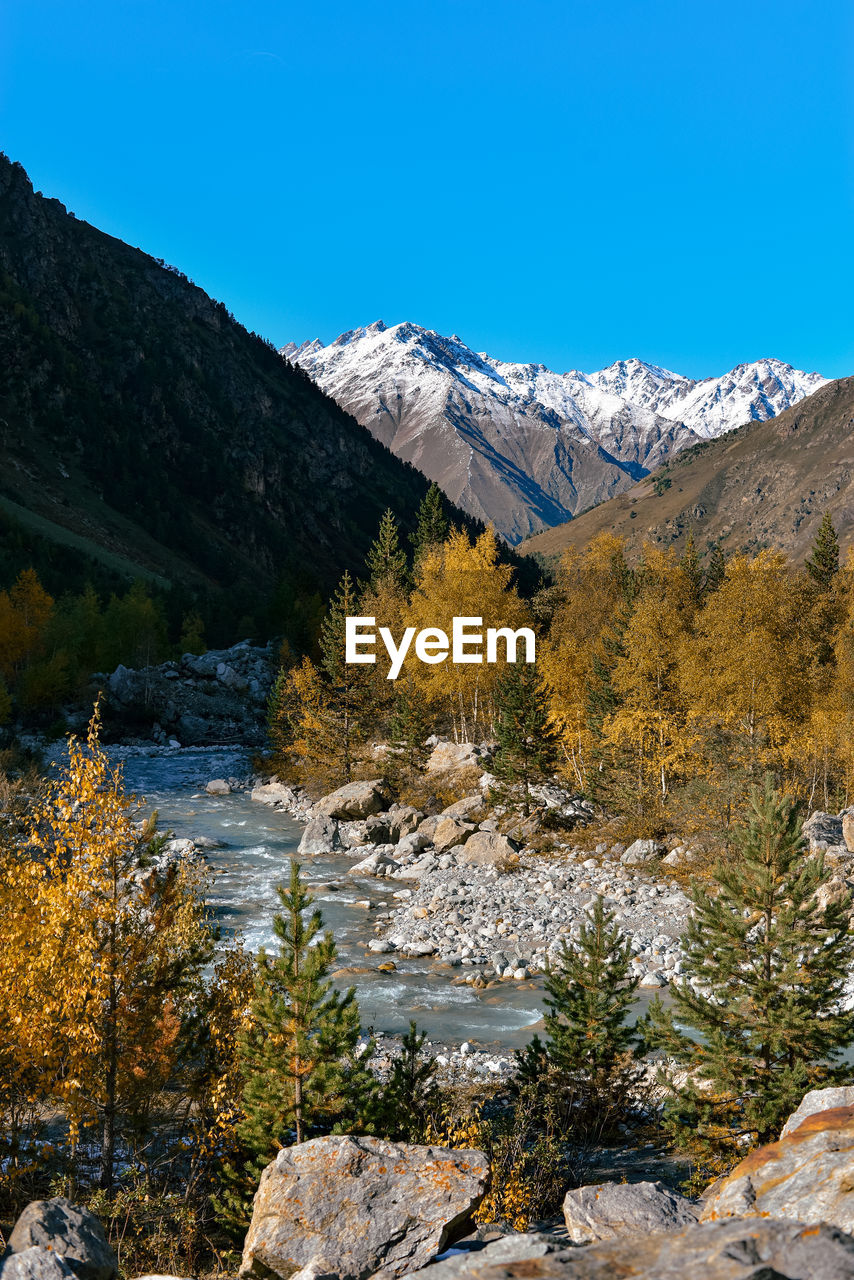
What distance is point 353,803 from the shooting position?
43.4 meters

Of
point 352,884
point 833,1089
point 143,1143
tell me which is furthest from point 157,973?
point 352,884

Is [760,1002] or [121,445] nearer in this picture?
[760,1002]

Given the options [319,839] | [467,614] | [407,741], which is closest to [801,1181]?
[319,839]

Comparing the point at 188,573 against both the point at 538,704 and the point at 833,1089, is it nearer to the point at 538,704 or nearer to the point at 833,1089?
the point at 538,704

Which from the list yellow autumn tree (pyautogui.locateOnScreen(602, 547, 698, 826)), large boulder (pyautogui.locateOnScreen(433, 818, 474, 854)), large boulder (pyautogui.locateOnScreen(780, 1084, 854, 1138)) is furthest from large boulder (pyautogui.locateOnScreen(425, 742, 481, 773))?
large boulder (pyautogui.locateOnScreen(780, 1084, 854, 1138))

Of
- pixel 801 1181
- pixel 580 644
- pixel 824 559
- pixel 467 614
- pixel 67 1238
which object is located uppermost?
pixel 824 559

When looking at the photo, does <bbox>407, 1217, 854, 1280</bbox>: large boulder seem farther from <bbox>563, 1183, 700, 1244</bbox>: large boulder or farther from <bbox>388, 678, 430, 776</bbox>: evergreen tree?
<bbox>388, 678, 430, 776</bbox>: evergreen tree

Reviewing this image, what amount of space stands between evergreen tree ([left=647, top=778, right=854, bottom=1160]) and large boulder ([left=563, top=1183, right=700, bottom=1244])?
184 inches

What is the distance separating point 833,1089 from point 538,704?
28.7 metres

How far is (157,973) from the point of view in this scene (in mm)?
13047

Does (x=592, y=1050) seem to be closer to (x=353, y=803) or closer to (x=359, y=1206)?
(x=359, y=1206)

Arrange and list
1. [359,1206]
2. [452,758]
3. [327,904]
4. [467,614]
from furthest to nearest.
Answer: [467,614] < [452,758] < [327,904] < [359,1206]

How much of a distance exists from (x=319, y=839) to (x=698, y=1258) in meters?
35.5

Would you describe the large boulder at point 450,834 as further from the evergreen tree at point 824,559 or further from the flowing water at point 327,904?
the evergreen tree at point 824,559
